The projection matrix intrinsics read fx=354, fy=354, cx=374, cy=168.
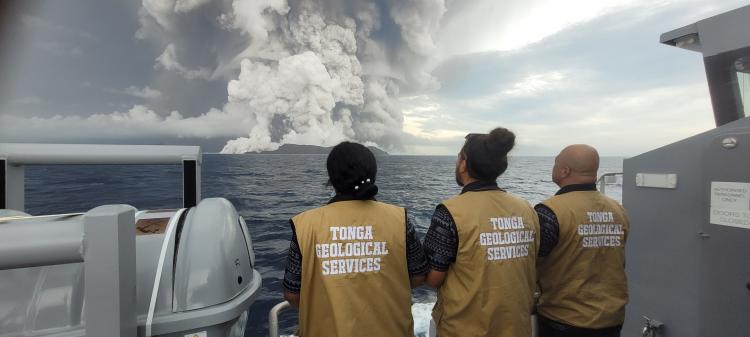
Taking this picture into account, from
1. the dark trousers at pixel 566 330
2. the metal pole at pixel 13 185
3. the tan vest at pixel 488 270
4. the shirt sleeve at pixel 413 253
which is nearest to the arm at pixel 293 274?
the shirt sleeve at pixel 413 253

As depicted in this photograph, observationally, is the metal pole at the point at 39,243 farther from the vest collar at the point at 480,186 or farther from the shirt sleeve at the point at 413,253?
the vest collar at the point at 480,186

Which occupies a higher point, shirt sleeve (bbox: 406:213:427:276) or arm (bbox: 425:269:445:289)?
shirt sleeve (bbox: 406:213:427:276)

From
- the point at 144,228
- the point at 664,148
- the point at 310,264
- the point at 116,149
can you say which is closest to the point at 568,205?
the point at 664,148

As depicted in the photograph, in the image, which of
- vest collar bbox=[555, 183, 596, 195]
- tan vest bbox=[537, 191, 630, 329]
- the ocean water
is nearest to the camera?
tan vest bbox=[537, 191, 630, 329]

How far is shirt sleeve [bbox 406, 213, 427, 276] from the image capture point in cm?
177

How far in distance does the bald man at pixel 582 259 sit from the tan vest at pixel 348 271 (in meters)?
1.05

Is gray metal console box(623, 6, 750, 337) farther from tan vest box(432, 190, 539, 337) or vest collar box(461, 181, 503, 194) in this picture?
vest collar box(461, 181, 503, 194)

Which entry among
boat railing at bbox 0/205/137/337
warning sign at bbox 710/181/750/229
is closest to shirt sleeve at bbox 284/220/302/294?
boat railing at bbox 0/205/137/337

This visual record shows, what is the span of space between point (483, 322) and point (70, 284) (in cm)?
182

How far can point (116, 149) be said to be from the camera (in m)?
2.29

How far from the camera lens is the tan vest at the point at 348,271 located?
1.60 m

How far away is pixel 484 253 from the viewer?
178 cm

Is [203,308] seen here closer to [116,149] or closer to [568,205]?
[116,149]

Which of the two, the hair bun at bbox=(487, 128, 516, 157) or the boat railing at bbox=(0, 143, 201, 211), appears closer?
the hair bun at bbox=(487, 128, 516, 157)
